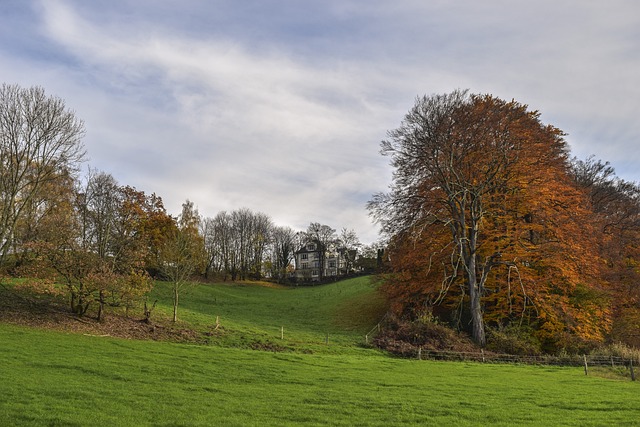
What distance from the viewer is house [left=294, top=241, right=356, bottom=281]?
347 ft

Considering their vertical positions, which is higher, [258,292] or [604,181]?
[604,181]

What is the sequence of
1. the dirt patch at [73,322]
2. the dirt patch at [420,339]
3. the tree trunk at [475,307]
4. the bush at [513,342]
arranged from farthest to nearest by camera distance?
1. the tree trunk at [475,307]
2. the bush at [513,342]
3. the dirt patch at [420,339]
4. the dirt patch at [73,322]

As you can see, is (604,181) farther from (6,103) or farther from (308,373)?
(6,103)

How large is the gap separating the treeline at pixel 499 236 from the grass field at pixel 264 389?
7.55 meters

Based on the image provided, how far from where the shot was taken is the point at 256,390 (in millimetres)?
13992

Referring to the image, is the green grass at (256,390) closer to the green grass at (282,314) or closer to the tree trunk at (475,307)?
the green grass at (282,314)

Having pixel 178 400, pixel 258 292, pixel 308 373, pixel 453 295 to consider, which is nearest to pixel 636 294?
pixel 453 295

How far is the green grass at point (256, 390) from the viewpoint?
415 inches

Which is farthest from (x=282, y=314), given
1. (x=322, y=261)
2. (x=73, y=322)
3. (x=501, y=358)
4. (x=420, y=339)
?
(x=322, y=261)

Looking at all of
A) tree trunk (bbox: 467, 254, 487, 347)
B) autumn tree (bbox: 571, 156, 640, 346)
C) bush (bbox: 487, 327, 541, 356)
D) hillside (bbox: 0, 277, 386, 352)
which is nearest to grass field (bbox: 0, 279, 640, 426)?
hillside (bbox: 0, 277, 386, 352)

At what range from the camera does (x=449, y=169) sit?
108 ft

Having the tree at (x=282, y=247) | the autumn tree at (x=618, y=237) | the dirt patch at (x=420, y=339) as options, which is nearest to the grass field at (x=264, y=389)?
the dirt patch at (x=420, y=339)

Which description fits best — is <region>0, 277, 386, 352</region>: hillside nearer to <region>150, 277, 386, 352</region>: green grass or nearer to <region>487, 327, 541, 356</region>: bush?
<region>150, 277, 386, 352</region>: green grass

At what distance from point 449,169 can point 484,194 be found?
3.17m
